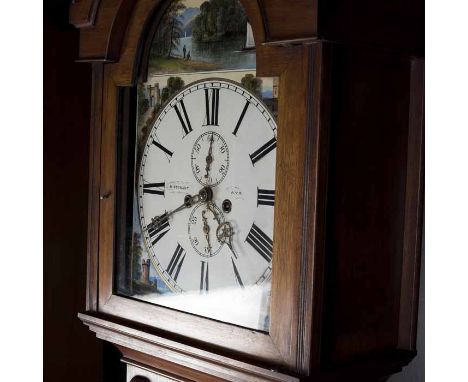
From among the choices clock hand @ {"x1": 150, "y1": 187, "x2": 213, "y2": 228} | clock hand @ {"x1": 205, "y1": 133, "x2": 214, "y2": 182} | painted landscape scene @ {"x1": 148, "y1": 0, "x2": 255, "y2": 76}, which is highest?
painted landscape scene @ {"x1": 148, "y1": 0, "x2": 255, "y2": 76}

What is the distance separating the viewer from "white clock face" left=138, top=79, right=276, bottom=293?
1.06m

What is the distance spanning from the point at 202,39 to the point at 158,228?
1.01 feet

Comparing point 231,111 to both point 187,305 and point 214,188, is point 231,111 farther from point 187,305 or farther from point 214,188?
point 187,305

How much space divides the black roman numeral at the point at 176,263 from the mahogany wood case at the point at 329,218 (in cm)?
6

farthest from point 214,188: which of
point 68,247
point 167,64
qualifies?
point 68,247

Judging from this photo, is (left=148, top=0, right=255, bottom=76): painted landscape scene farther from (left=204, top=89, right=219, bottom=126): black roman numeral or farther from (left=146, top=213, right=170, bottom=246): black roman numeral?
(left=146, top=213, right=170, bottom=246): black roman numeral

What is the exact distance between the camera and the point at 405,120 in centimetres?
110

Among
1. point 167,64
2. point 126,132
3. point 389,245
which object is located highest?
point 167,64

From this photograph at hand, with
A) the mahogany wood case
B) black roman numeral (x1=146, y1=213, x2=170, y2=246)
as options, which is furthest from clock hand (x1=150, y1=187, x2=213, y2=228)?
the mahogany wood case

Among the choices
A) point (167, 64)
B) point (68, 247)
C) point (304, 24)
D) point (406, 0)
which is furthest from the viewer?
point (68, 247)

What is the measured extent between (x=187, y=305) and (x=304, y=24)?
46 cm

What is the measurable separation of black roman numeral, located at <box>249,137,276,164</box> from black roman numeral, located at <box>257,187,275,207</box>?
0.04 m

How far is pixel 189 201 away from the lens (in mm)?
1164

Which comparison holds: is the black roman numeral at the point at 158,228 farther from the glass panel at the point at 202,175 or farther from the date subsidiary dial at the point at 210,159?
the date subsidiary dial at the point at 210,159
